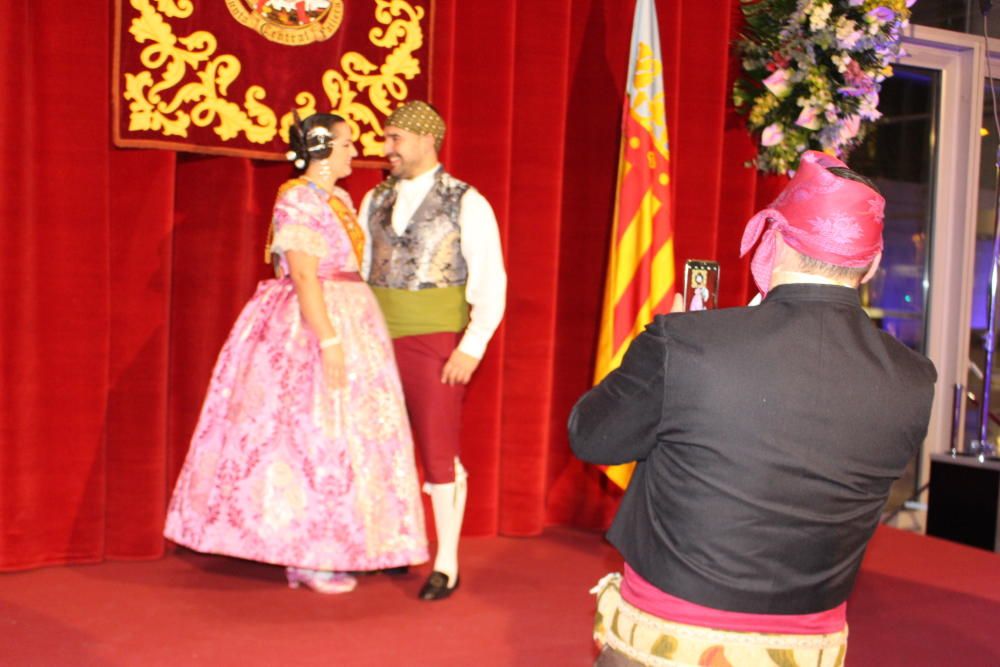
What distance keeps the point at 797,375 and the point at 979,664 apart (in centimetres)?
194

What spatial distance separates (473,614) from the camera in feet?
9.50

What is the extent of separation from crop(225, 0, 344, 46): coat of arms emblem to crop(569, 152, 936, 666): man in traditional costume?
2.30m

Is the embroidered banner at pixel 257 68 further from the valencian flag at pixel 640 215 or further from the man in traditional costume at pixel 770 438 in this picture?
the man in traditional costume at pixel 770 438

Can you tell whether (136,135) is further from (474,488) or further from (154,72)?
(474,488)

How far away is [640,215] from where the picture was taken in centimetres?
370

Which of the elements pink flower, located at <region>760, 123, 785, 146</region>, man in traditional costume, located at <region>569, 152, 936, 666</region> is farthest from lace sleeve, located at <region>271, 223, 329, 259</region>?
pink flower, located at <region>760, 123, 785, 146</region>

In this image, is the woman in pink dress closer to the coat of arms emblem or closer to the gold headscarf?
the gold headscarf

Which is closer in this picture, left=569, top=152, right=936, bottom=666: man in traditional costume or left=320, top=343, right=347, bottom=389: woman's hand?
left=569, top=152, right=936, bottom=666: man in traditional costume

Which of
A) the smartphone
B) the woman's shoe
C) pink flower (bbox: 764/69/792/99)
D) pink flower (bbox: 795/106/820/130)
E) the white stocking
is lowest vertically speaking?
the woman's shoe

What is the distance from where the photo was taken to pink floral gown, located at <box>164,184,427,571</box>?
2842 millimetres

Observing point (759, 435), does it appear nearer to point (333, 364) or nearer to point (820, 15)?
point (333, 364)

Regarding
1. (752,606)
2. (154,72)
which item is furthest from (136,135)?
(752,606)

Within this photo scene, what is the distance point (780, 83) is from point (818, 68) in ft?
0.47

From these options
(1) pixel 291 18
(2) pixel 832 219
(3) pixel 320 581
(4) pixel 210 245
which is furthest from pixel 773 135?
(2) pixel 832 219
